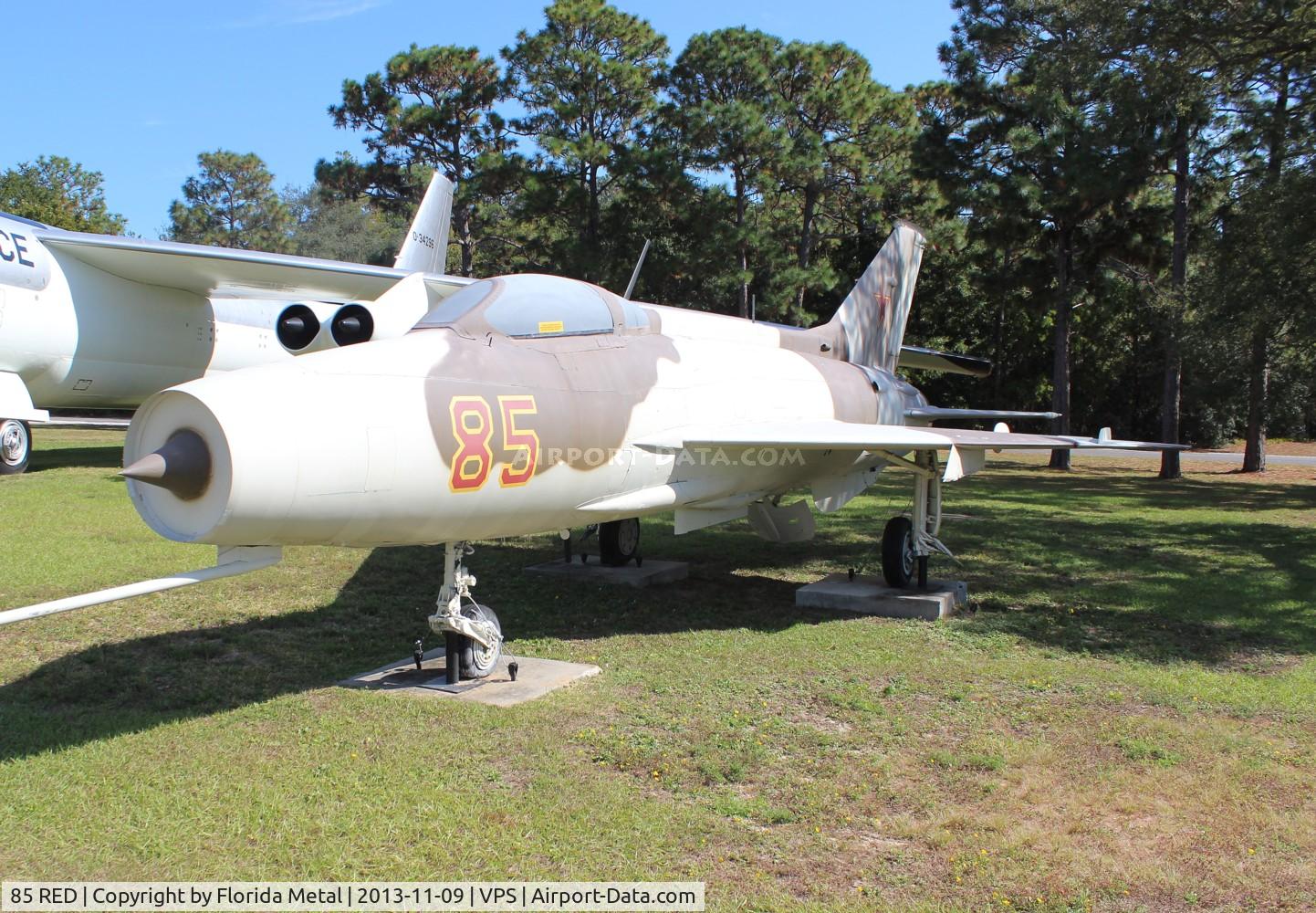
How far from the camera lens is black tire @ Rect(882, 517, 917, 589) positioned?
8.91 metres

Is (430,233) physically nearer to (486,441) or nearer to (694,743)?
(486,441)

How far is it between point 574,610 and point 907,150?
2444 cm

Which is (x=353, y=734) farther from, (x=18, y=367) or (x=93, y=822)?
(x=18, y=367)

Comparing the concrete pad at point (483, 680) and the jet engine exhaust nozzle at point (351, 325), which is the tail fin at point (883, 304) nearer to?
the jet engine exhaust nozzle at point (351, 325)

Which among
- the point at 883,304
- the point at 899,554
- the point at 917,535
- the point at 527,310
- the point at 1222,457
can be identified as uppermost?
the point at 883,304

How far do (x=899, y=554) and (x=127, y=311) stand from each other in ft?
42.5

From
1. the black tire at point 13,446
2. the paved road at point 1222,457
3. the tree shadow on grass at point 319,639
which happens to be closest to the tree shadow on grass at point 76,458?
the black tire at point 13,446

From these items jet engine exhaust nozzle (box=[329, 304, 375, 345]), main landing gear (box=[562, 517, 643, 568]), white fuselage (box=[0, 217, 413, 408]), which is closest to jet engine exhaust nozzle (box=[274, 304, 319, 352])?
white fuselage (box=[0, 217, 413, 408])

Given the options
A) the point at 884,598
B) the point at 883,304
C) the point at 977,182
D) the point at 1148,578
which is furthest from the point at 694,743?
the point at 977,182

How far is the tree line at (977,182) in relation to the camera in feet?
50.0

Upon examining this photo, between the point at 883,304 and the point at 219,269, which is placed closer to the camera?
the point at 883,304

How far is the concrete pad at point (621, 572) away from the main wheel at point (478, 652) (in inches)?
122

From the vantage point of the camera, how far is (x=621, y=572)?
31.3ft

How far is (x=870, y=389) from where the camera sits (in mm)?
10000
